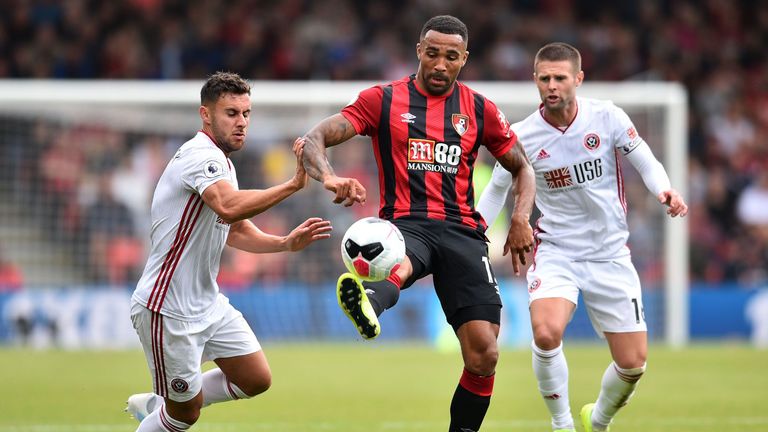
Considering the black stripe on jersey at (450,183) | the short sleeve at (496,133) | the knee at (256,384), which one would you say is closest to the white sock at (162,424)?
the knee at (256,384)

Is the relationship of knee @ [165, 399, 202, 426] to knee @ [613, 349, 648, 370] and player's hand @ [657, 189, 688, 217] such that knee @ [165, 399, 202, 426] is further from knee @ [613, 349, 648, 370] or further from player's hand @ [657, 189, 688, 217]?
player's hand @ [657, 189, 688, 217]

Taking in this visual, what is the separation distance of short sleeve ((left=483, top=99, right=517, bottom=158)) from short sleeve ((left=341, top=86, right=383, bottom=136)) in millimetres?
659

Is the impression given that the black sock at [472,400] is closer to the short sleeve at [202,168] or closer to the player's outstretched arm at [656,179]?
the player's outstretched arm at [656,179]

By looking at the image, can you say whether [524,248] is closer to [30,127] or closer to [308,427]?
[308,427]

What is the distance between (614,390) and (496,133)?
2.03 meters

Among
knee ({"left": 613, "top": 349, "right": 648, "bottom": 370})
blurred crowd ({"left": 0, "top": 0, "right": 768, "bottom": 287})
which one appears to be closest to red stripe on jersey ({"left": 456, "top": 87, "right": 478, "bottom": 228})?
knee ({"left": 613, "top": 349, "right": 648, "bottom": 370})

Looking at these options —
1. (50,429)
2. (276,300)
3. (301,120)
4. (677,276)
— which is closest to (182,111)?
(301,120)

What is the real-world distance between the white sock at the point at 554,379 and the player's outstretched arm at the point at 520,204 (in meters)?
0.80

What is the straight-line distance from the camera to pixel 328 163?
6.80 m

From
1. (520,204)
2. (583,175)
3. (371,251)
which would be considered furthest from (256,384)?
(583,175)

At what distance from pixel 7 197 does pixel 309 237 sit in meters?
12.2

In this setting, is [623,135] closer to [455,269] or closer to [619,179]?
[619,179]

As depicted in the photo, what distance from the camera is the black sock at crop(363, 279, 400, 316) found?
256 inches

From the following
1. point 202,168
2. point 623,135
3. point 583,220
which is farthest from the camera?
point 583,220
